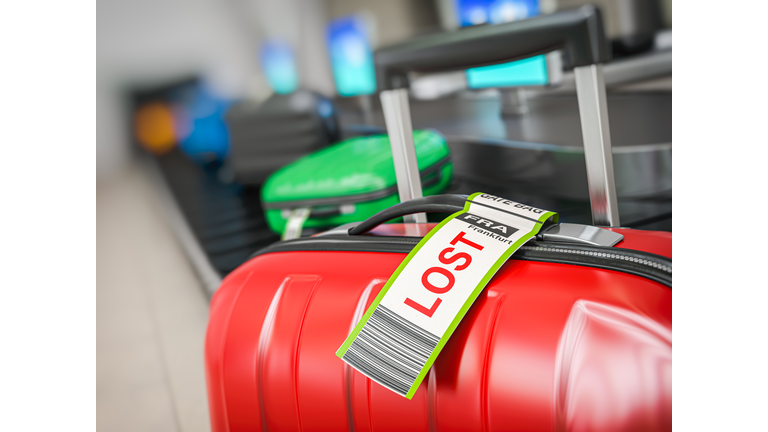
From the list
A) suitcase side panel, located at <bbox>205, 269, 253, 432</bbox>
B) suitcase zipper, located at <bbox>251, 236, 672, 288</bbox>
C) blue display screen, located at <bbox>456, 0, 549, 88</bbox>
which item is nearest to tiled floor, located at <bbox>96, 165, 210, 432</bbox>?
suitcase side panel, located at <bbox>205, 269, 253, 432</bbox>

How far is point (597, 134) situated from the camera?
0.56m

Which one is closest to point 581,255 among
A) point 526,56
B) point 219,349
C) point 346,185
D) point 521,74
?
point 526,56

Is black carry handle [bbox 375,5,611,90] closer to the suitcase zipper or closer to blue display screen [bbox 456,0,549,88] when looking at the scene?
the suitcase zipper

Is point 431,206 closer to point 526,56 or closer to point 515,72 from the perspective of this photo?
point 526,56

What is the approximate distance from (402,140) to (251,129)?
6.14ft

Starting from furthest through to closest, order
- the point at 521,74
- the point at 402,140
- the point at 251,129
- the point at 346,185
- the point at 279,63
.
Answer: the point at 279,63 < the point at 251,129 < the point at 521,74 < the point at 346,185 < the point at 402,140

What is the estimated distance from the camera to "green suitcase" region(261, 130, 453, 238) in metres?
1.27

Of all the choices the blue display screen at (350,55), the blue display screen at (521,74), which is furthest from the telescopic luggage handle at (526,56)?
the blue display screen at (350,55)

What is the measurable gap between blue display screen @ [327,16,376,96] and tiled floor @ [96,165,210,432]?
98.0 inches

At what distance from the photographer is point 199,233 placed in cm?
208

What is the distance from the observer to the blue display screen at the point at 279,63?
483cm

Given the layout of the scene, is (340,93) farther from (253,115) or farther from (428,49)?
(428,49)

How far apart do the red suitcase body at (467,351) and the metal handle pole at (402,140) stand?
8cm

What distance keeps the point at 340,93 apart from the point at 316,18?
0.76m
